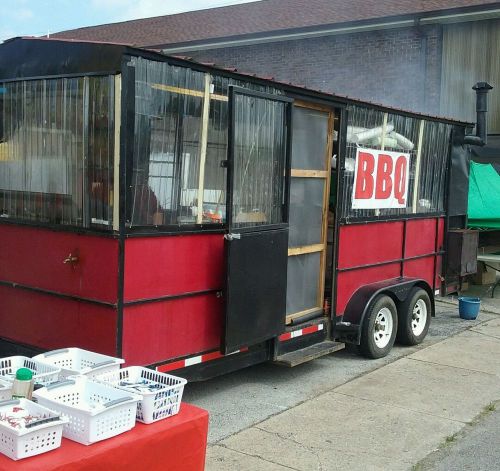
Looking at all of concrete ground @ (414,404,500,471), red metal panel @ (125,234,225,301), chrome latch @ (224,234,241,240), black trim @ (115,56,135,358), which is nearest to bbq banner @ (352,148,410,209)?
chrome latch @ (224,234,241,240)

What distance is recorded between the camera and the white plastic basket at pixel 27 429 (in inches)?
98.5

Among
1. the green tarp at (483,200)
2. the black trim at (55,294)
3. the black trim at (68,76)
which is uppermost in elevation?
the black trim at (68,76)

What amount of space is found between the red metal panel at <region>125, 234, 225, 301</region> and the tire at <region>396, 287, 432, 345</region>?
9.55 ft

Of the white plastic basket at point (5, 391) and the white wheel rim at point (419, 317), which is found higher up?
the white plastic basket at point (5, 391)

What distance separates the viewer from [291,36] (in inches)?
666

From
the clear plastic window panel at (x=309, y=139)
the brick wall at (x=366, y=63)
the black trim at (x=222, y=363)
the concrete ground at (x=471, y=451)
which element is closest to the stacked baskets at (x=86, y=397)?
the black trim at (x=222, y=363)

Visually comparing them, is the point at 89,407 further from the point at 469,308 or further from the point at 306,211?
the point at 469,308

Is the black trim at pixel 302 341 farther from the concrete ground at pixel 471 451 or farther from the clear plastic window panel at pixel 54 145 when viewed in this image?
the clear plastic window panel at pixel 54 145

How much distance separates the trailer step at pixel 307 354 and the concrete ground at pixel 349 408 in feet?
0.81

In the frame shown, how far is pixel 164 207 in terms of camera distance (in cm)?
460

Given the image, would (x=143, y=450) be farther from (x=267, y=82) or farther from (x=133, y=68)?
(x=267, y=82)

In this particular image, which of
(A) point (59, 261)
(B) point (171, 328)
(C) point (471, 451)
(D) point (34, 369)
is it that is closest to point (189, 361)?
(B) point (171, 328)

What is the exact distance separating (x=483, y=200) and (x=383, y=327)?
4981 mm

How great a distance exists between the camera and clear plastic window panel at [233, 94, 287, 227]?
504 centimetres
